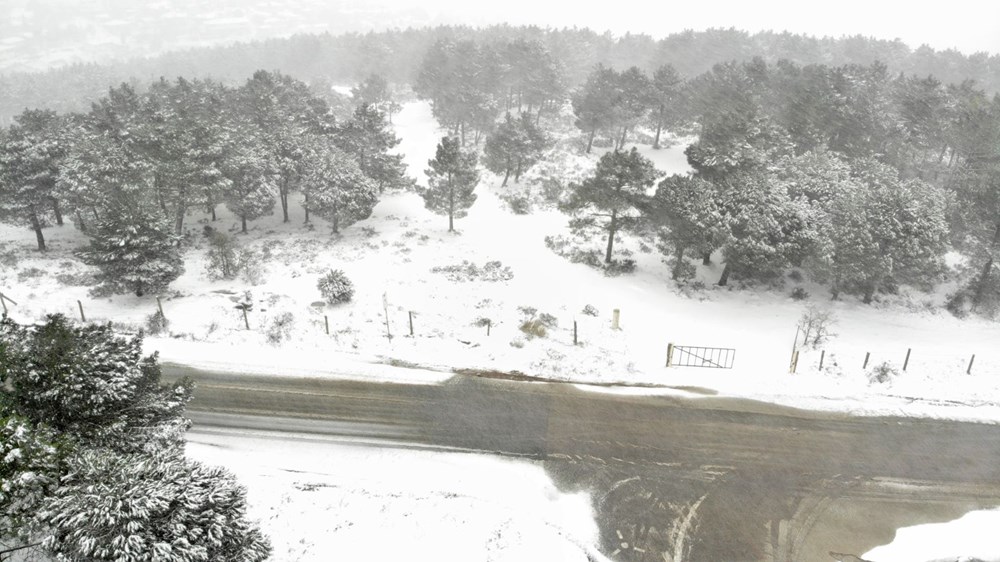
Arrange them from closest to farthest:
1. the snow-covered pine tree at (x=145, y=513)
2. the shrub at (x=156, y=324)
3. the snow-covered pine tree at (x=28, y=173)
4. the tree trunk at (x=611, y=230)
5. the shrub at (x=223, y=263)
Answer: the snow-covered pine tree at (x=145, y=513), the shrub at (x=156, y=324), the shrub at (x=223, y=263), the tree trunk at (x=611, y=230), the snow-covered pine tree at (x=28, y=173)

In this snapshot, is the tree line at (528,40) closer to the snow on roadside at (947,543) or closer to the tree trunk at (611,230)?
the tree trunk at (611,230)

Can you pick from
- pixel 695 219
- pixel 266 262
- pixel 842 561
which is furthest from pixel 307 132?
pixel 842 561

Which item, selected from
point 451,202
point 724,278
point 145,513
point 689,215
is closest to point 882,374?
point 724,278

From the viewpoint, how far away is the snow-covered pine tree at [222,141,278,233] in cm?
4044

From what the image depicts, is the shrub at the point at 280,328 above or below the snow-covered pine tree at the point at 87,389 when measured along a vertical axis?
below

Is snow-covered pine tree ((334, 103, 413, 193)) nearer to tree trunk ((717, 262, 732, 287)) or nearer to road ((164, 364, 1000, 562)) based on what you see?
tree trunk ((717, 262, 732, 287))

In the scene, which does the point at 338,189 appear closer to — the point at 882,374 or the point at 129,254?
the point at 129,254

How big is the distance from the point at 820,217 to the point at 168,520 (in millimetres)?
35886

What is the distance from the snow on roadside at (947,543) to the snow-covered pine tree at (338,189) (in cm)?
3586

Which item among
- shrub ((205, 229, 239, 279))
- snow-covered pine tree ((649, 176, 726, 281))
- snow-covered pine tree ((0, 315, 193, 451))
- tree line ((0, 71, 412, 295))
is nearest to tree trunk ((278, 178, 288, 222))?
tree line ((0, 71, 412, 295))

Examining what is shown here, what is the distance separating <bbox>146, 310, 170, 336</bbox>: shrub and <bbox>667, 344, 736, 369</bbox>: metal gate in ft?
75.3

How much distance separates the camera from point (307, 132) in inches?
1868

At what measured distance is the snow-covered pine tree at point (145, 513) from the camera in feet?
29.1

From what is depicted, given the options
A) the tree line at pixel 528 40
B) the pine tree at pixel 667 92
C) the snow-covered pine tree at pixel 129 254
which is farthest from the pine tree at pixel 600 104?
the snow-covered pine tree at pixel 129 254
